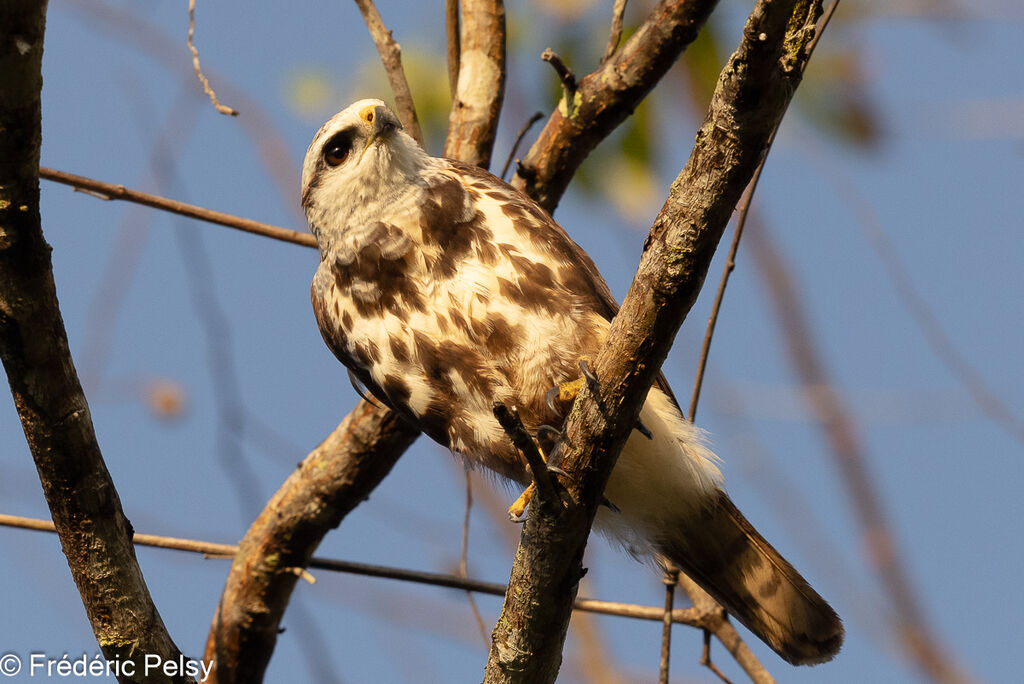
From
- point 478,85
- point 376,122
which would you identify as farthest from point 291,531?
point 478,85

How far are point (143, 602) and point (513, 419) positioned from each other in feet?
3.92

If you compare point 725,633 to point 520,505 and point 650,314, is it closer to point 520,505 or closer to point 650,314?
point 520,505

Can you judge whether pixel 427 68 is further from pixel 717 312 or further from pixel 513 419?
pixel 513 419

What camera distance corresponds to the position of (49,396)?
2.53 m

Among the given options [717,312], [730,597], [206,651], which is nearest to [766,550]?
[730,597]

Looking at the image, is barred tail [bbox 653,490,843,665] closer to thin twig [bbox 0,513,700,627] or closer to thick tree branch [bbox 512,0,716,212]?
thin twig [bbox 0,513,700,627]

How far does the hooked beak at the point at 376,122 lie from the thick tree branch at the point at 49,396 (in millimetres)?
1619

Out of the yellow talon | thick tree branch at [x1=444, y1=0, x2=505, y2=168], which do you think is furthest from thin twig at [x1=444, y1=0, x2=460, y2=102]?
the yellow talon

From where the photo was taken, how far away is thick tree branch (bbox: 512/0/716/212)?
4.01 m

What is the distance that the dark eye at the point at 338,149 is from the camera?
12.9ft

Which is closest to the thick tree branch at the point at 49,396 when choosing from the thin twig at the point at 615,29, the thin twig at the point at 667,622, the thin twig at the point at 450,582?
the thin twig at the point at 450,582

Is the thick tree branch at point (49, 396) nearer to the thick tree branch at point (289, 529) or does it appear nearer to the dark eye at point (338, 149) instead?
the thick tree branch at point (289, 529)

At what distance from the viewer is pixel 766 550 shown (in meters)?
3.74

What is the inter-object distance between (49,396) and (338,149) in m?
1.76
